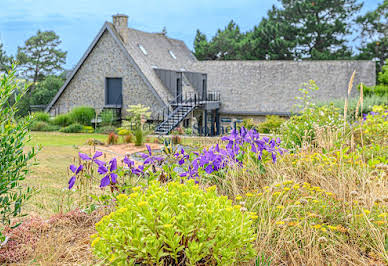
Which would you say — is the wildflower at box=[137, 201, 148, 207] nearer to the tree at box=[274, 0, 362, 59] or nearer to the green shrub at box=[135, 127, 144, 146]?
the green shrub at box=[135, 127, 144, 146]

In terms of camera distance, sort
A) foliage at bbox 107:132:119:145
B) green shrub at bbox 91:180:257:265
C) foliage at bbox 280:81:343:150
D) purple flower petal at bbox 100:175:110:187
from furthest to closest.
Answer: foliage at bbox 107:132:119:145 < foliage at bbox 280:81:343:150 < purple flower petal at bbox 100:175:110:187 < green shrub at bbox 91:180:257:265

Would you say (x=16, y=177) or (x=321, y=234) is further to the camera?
(x=16, y=177)

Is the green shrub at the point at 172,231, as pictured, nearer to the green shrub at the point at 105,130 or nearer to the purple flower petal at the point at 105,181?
the purple flower petal at the point at 105,181

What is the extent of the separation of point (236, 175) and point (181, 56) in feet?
90.5

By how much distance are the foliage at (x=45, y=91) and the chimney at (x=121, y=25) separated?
14.7m

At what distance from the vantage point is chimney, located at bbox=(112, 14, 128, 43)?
81.0ft

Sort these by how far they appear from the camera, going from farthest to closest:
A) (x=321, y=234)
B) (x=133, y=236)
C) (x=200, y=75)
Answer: (x=200, y=75), (x=321, y=234), (x=133, y=236)

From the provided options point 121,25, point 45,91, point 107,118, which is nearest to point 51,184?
point 107,118

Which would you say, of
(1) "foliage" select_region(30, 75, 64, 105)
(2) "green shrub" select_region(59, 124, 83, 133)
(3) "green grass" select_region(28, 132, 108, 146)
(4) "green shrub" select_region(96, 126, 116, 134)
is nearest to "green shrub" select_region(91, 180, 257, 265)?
(3) "green grass" select_region(28, 132, 108, 146)

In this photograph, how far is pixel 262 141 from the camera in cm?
488

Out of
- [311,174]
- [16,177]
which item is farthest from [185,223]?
[311,174]

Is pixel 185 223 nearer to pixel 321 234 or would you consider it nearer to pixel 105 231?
pixel 105 231

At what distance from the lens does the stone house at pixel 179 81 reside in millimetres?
23984

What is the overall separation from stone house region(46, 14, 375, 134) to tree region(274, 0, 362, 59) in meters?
9.26
